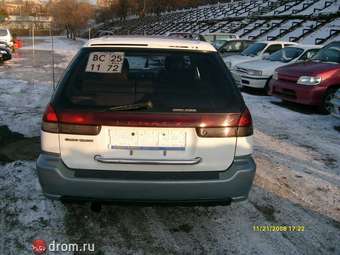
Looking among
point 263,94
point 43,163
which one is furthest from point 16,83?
point 43,163

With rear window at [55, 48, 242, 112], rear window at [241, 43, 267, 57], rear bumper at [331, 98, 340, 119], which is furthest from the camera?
rear window at [241, 43, 267, 57]

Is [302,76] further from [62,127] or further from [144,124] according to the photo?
[62,127]

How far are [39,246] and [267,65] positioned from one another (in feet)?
32.9

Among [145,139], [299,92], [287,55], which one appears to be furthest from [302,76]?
[145,139]

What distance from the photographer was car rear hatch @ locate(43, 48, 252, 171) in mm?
3105

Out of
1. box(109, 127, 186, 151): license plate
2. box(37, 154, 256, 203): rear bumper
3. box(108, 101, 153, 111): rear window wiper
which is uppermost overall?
box(108, 101, 153, 111): rear window wiper

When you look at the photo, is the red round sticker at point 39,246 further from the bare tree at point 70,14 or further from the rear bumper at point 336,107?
the bare tree at point 70,14

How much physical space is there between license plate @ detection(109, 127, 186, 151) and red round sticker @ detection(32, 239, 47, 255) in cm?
102

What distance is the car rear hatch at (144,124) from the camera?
311cm

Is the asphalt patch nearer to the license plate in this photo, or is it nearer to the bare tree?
the license plate

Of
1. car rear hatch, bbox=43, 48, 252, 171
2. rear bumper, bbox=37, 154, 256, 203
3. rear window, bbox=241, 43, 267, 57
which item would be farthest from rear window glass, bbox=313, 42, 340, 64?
rear bumper, bbox=37, 154, 256, 203

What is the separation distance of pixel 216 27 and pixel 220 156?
38247 millimetres

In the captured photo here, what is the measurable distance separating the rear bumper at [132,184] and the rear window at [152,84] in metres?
0.51

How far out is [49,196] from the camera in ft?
10.8
